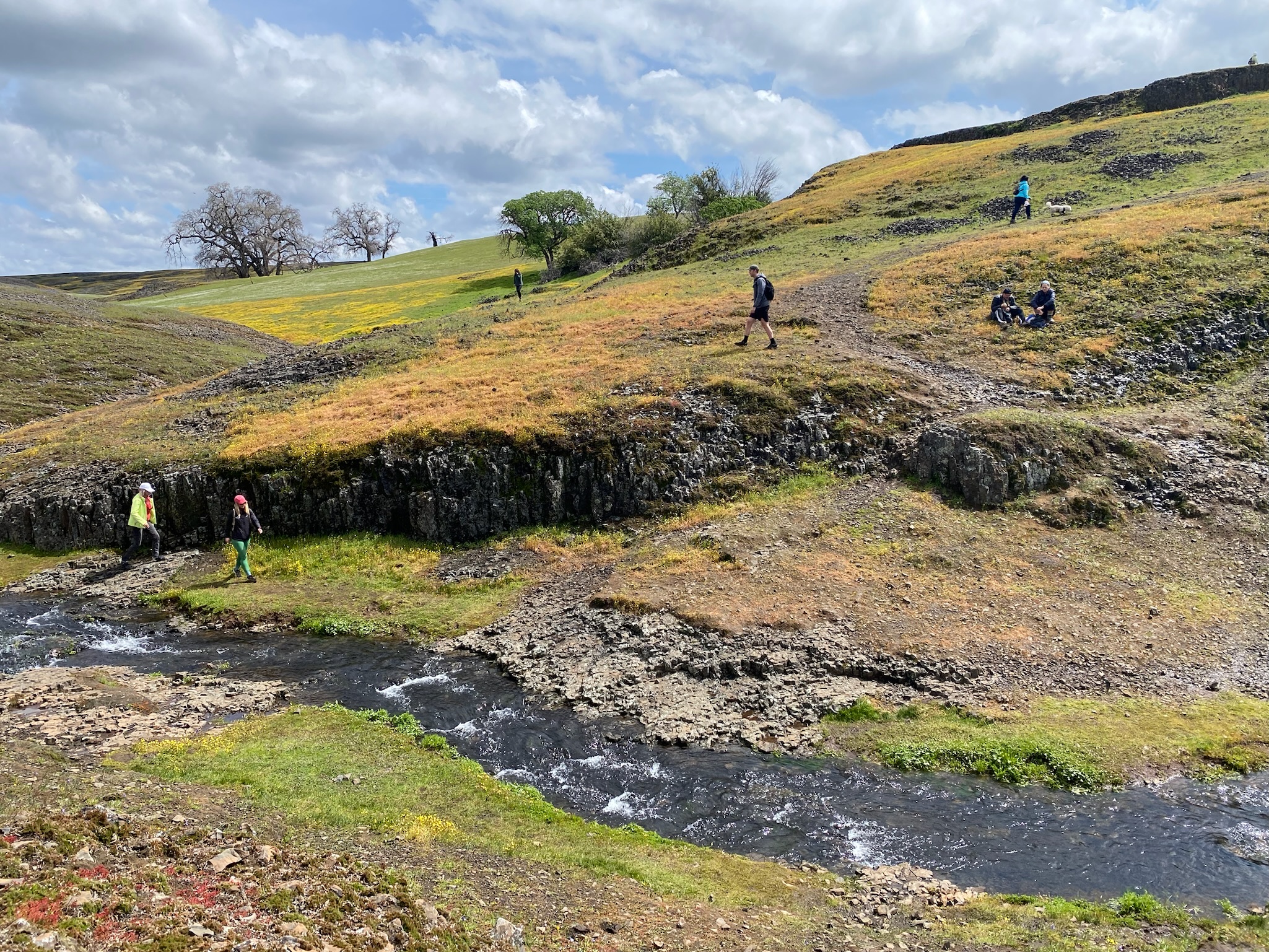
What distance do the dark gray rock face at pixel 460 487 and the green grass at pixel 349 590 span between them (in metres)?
1.32

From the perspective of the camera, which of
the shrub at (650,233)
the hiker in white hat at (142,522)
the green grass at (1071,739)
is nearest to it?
the green grass at (1071,739)

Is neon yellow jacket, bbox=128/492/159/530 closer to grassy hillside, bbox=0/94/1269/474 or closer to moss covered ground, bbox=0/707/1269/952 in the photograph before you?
grassy hillside, bbox=0/94/1269/474

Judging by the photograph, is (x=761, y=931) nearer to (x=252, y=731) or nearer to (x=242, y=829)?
(x=242, y=829)

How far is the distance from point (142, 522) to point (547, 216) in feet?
298

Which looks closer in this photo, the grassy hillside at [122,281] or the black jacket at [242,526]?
the black jacket at [242,526]

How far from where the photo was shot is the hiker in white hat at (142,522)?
29.4m

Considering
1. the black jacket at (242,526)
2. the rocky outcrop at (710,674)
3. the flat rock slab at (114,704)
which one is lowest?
the rocky outcrop at (710,674)

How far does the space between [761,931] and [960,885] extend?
408 centimetres

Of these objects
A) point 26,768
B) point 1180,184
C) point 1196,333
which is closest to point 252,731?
point 26,768

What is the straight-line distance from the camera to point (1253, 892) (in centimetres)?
1225

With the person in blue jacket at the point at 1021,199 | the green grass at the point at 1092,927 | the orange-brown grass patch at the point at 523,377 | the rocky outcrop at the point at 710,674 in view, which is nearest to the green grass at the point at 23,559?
the orange-brown grass patch at the point at 523,377

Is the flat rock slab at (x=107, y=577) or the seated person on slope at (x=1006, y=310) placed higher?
the seated person on slope at (x=1006, y=310)

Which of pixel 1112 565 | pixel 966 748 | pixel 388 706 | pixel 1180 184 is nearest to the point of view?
pixel 966 748

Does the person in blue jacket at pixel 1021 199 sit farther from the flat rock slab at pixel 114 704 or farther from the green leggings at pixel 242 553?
the flat rock slab at pixel 114 704
